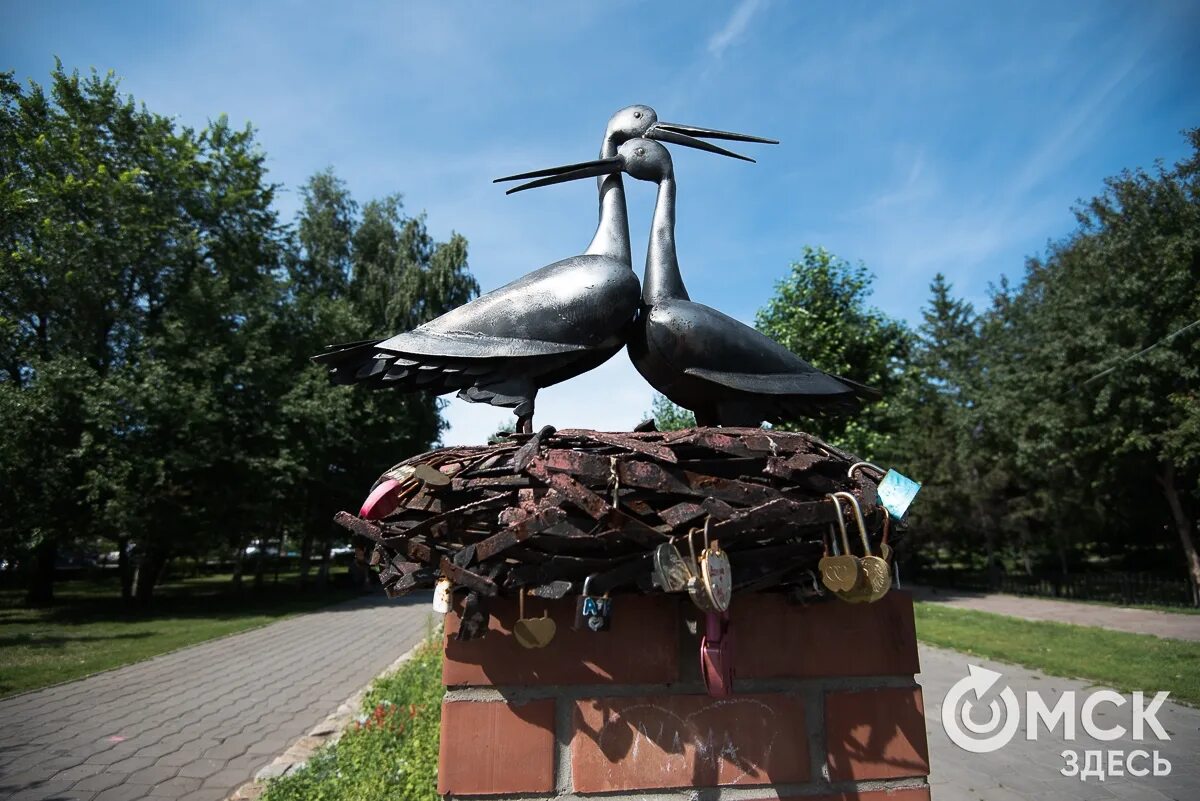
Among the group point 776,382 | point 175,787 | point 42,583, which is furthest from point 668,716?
point 42,583

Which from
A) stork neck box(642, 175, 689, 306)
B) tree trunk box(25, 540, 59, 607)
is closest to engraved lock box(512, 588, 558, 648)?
stork neck box(642, 175, 689, 306)

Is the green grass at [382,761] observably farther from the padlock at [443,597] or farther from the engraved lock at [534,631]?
the engraved lock at [534,631]

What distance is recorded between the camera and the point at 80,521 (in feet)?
53.7

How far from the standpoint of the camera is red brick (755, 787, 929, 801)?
178 cm

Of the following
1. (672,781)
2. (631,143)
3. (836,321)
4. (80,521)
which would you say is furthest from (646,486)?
(80,521)

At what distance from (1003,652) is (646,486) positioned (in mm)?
11909

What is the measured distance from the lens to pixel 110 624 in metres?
15.5

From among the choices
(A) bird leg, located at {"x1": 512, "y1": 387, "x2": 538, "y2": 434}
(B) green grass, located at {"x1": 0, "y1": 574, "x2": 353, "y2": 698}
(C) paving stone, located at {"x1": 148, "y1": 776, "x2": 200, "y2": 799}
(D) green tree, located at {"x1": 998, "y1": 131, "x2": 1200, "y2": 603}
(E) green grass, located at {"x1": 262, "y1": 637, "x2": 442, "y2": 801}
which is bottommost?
(C) paving stone, located at {"x1": 148, "y1": 776, "x2": 200, "y2": 799}

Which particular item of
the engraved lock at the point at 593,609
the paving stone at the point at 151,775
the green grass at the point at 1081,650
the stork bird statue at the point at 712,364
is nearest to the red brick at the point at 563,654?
the engraved lock at the point at 593,609

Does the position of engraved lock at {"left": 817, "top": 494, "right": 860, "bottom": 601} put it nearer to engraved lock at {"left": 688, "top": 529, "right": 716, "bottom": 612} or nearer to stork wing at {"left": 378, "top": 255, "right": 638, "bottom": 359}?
engraved lock at {"left": 688, "top": 529, "right": 716, "bottom": 612}

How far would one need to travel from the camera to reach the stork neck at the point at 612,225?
7.56 ft

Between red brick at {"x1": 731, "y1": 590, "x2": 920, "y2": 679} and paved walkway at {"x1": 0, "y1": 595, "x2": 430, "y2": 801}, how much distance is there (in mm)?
5410

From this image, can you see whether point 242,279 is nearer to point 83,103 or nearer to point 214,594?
point 83,103

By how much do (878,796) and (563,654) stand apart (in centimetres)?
92
